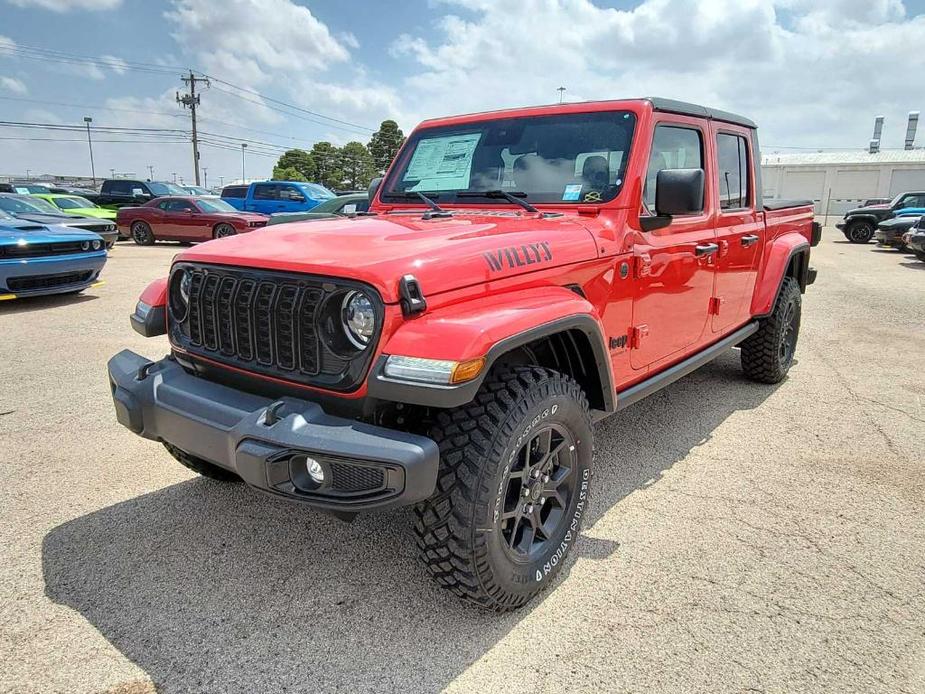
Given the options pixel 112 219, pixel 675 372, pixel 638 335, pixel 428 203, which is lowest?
pixel 675 372

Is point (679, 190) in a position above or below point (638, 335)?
above

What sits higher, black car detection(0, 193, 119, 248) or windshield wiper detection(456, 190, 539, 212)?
windshield wiper detection(456, 190, 539, 212)

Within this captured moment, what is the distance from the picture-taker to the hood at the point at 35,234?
763 cm

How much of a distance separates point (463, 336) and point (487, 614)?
3.66 ft

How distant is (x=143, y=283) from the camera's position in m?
10.4

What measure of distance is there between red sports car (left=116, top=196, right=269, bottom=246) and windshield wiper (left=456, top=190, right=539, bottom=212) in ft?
40.3

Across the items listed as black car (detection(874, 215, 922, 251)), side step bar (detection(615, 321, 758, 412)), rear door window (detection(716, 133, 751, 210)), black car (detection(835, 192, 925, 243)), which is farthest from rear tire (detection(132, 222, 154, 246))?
black car (detection(835, 192, 925, 243))

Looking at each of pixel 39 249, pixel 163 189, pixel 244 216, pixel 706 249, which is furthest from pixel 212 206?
pixel 706 249

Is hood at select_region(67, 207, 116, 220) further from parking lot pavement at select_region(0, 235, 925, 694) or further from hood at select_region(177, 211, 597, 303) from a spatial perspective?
hood at select_region(177, 211, 597, 303)

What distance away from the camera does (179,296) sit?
2.81 metres

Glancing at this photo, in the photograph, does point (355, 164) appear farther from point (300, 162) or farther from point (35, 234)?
point (35, 234)

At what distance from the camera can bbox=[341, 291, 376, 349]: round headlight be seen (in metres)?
2.15

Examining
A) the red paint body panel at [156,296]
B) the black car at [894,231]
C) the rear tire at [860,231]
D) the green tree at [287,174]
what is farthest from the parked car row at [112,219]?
the green tree at [287,174]

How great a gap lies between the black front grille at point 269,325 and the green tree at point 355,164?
5850 cm
